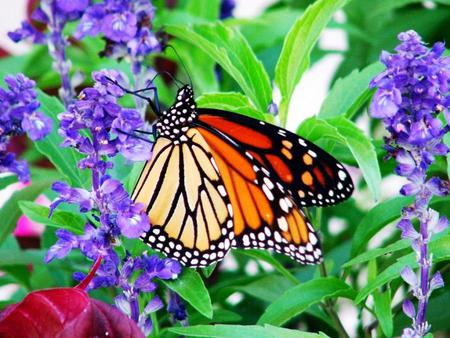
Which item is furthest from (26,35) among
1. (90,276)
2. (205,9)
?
(90,276)

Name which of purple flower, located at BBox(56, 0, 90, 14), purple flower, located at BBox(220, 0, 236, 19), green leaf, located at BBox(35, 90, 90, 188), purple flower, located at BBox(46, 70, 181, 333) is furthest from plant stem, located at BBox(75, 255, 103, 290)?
purple flower, located at BBox(220, 0, 236, 19)

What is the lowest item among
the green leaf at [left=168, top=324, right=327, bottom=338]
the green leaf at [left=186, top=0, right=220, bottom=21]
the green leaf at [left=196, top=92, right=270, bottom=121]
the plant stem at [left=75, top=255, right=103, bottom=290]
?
the green leaf at [left=168, top=324, right=327, bottom=338]

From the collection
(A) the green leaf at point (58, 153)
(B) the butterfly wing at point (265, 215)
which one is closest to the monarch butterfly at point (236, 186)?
(B) the butterfly wing at point (265, 215)

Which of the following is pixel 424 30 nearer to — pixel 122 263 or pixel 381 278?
pixel 381 278

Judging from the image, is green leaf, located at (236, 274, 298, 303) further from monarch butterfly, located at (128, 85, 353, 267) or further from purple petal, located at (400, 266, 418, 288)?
purple petal, located at (400, 266, 418, 288)

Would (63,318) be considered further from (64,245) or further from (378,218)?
(378,218)

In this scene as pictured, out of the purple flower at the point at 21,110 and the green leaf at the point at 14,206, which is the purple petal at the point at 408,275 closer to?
the purple flower at the point at 21,110

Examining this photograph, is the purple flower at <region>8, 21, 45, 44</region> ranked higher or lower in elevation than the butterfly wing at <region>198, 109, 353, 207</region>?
higher
